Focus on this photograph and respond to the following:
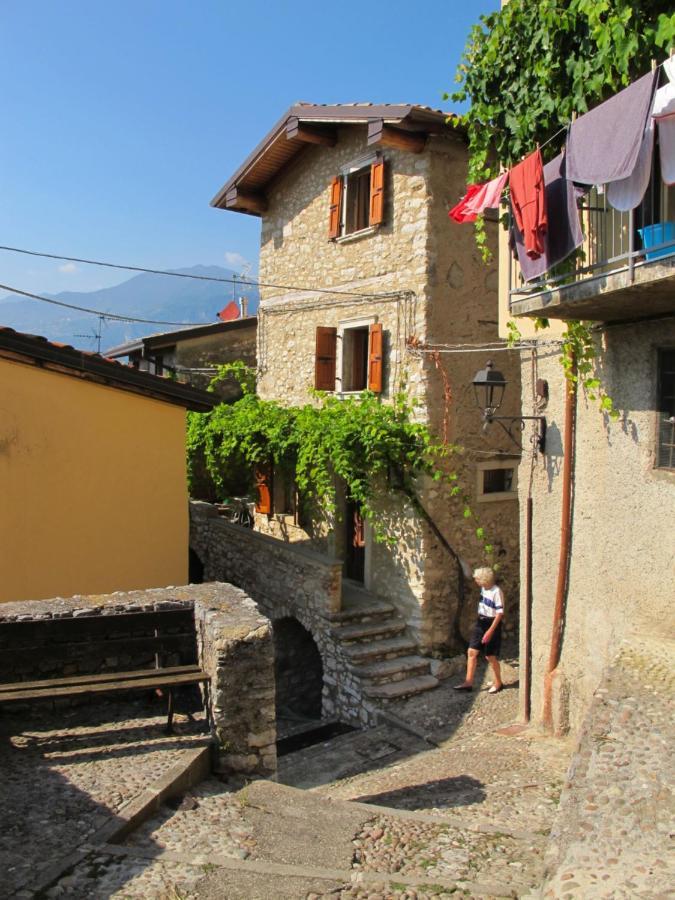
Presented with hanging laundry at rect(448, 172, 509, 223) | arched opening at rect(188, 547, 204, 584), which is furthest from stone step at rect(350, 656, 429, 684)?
hanging laundry at rect(448, 172, 509, 223)

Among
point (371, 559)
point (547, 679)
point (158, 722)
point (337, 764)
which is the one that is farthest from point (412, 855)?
point (371, 559)

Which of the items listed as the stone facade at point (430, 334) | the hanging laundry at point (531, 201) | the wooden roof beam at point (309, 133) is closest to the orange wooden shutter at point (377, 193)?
the stone facade at point (430, 334)

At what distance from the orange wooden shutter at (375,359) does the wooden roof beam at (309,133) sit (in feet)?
12.1

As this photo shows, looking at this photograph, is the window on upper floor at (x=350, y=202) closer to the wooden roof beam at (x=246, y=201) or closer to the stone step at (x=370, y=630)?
the wooden roof beam at (x=246, y=201)

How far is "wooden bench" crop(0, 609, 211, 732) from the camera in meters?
6.11

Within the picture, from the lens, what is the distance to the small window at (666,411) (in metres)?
6.56

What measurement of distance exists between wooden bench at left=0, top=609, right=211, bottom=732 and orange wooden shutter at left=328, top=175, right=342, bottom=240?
8378mm

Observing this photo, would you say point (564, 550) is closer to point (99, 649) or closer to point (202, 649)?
point (202, 649)

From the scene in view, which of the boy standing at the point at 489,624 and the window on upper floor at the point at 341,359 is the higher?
the window on upper floor at the point at 341,359

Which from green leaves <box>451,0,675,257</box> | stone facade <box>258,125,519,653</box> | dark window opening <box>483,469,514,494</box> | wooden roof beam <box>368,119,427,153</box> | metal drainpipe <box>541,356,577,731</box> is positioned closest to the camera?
green leaves <box>451,0,675,257</box>

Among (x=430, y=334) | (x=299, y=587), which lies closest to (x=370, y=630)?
(x=299, y=587)

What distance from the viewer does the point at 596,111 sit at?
5930 mm

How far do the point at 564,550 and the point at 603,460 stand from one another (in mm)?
1135

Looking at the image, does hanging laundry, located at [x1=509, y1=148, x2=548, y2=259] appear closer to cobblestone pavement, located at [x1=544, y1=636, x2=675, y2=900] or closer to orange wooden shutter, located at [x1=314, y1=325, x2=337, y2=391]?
cobblestone pavement, located at [x1=544, y1=636, x2=675, y2=900]
